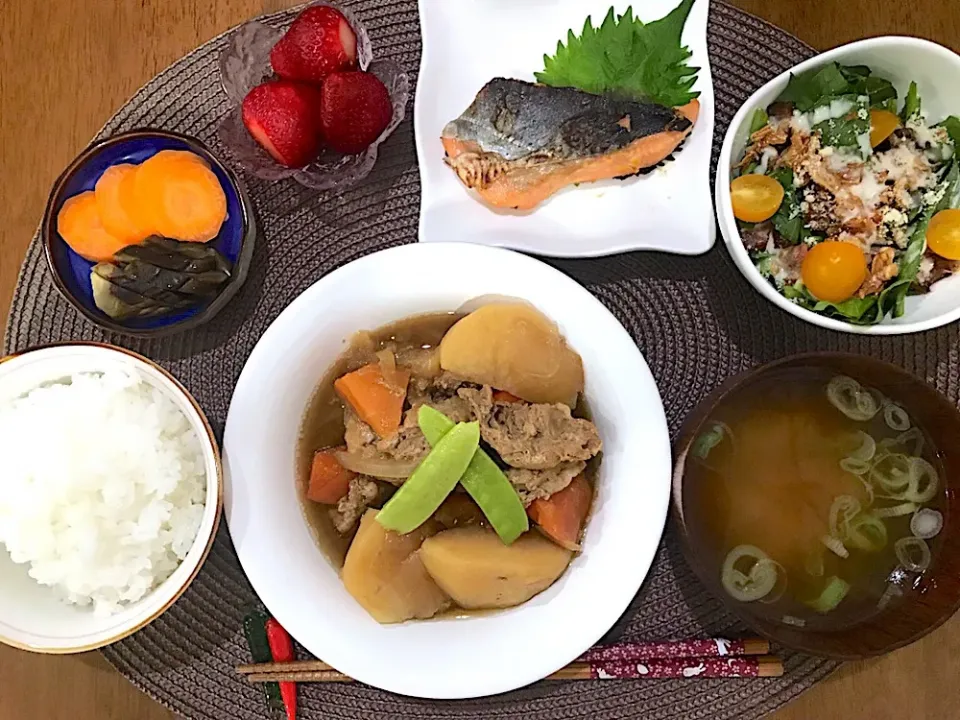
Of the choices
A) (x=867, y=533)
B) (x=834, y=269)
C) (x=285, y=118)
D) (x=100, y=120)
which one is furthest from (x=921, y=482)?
(x=100, y=120)

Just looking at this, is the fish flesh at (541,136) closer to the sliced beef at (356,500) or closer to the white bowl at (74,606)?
the sliced beef at (356,500)

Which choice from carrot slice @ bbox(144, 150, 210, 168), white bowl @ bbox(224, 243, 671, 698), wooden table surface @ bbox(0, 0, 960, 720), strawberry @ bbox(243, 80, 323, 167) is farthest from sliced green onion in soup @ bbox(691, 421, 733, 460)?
carrot slice @ bbox(144, 150, 210, 168)

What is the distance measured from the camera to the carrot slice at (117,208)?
191cm

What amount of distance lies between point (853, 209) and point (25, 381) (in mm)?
1890

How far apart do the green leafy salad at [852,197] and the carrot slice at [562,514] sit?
0.68m

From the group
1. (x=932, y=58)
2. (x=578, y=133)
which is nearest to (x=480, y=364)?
(x=578, y=133)

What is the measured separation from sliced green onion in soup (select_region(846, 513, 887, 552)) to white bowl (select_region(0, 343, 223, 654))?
1.44 metres

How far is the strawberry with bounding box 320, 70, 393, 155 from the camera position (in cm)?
194

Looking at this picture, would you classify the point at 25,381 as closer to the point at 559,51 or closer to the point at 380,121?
the point at 380,121

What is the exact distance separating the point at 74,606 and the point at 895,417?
6.32 ft

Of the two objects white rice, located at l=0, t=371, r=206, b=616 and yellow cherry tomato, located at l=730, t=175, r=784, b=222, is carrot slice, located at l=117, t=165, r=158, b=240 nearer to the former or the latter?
white rice, located at l=0, t=371, r=206, b=616

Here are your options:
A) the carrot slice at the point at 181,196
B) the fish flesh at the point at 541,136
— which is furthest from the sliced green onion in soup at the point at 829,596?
the carrot slice at the point at 181,196

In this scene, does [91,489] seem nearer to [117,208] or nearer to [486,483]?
[117,208]

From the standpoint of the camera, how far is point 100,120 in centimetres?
217
